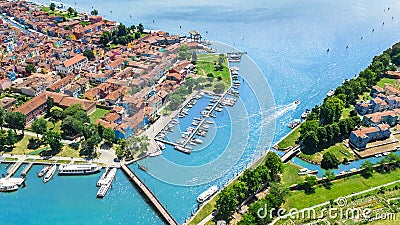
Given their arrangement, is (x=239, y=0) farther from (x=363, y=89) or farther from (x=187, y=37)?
(x=363, y=89)

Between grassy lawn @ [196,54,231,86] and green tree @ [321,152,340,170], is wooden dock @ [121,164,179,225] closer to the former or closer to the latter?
green tree @ [321,152,340,170]

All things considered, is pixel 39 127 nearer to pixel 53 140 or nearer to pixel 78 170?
pixel 53 140

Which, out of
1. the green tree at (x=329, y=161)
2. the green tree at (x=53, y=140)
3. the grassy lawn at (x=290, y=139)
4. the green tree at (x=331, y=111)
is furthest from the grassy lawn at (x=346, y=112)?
the green tree at (x=53, y=140)

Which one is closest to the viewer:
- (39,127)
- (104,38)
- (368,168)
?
(368,168)

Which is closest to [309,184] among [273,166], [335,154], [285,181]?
[285,181]

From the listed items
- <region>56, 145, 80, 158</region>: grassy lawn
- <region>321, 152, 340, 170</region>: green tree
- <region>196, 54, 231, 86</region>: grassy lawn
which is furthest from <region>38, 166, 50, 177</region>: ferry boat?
<region>321, 152, 340, 170</region>: green tree
